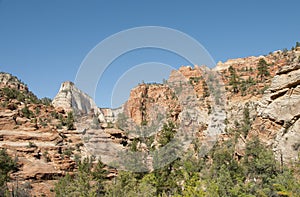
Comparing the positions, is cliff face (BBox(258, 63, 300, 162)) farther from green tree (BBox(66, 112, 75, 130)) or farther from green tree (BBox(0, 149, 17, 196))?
green tree (BBox(66, 112, 75, 130))

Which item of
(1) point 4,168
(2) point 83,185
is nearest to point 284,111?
(2) point 83,185

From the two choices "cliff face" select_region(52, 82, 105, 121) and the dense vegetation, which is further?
"cliff face" select_region(52, 82, 105, 121)

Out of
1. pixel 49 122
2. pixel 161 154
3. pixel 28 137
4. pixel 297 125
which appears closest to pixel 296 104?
pixel 297 125

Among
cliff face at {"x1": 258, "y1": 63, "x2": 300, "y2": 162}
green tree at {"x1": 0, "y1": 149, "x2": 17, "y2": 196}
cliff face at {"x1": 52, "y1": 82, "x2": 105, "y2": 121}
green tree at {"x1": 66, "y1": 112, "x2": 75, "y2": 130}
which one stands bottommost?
green tree at {"x1": 0, "y1": 149, "x2": 17, "y2": 196}

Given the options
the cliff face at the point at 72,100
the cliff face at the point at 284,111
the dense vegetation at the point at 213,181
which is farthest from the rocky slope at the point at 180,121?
the cliff face at the point at 72,100

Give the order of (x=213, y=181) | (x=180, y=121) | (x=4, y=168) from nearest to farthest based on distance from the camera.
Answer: (x=213, y=181) < (x=4, y=168) < (x=180, y=121)

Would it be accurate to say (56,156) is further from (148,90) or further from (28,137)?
(148,90)

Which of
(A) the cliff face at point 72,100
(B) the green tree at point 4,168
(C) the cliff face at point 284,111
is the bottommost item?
(B) the green tree at point 4,168

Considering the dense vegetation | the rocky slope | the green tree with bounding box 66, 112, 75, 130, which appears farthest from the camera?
the green tree with bounding box 66, 112, 75, 130

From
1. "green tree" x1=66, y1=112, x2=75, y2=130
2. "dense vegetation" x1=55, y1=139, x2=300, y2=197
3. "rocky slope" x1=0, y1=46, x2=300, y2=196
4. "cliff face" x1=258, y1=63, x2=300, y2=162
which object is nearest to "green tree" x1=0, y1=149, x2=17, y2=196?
"rocky slope" x1=0, y1=46, x2=300, y2=196

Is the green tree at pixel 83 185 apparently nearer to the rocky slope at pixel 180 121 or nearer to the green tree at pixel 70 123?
the rocky slope at pixel 180 121

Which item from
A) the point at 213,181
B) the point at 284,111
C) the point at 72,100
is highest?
the point at 72,100

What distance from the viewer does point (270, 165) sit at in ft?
85.4

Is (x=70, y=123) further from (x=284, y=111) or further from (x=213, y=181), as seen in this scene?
(x=213, y=181)
